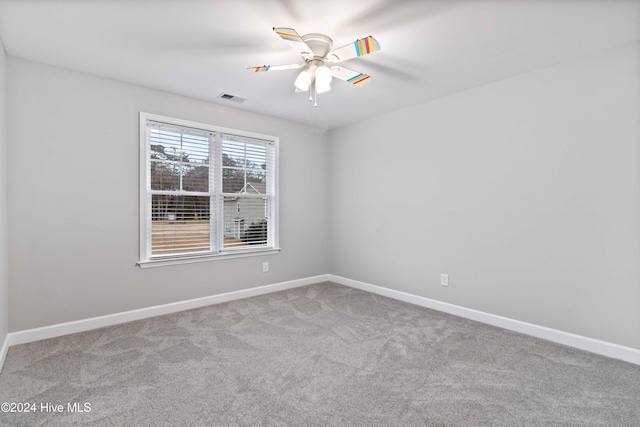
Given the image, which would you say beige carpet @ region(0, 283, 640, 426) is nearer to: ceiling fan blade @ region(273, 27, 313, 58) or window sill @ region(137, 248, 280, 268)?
window sill @ region(137, 248, 280, 268)

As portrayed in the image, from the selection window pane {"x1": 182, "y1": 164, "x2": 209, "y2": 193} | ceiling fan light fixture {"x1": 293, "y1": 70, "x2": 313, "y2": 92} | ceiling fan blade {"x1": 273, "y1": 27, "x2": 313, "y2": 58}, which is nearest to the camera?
ceiling fan blade {"x1": 273, "y1": 27, "x2": 313, "y2": 58}

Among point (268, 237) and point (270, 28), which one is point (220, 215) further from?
point (270, 28)

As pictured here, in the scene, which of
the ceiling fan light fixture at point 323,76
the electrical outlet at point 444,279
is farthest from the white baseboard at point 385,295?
the ceiling fan light fixture at point 323,76

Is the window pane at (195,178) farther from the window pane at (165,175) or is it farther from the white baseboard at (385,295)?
the white baseboard at (385,295)

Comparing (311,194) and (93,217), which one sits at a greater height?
(311,194)

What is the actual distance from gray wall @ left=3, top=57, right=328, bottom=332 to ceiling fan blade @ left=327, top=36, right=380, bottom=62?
2002 millimetres

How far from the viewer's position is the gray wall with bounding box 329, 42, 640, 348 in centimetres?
245

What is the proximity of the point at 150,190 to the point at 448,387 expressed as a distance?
3261 mm

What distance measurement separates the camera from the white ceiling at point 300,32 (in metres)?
2.01

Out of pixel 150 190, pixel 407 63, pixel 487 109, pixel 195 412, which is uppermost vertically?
pixel 407 63

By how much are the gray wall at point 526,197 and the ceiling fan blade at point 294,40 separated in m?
1.86

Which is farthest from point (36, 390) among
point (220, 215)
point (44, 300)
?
point (220, 215)

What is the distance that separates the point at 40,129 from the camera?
9.05 ft

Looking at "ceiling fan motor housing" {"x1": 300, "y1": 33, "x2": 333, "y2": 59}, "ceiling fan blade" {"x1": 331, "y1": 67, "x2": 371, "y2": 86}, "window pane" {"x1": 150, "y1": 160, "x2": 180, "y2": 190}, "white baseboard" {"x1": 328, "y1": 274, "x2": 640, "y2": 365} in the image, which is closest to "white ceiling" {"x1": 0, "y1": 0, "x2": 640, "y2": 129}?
"ceiling fan motor housing" {"x1": 300, "y1": 33, "x2": 333, "y2": 59}
